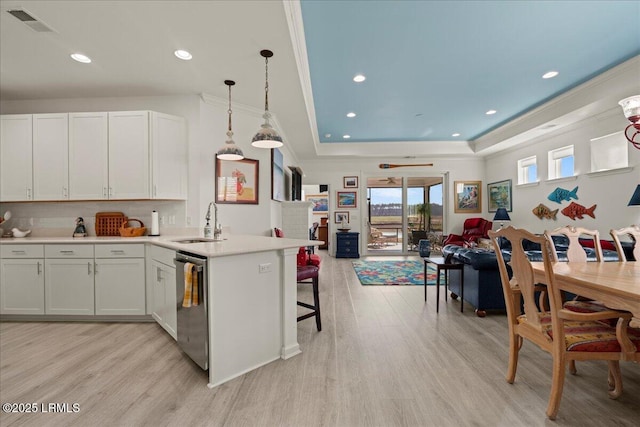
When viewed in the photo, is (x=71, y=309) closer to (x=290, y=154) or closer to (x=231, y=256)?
(x=231, y=256)

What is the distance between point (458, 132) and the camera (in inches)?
257

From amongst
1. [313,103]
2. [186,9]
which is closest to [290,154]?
[313,103]

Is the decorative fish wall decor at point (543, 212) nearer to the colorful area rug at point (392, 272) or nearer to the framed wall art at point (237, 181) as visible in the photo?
the colorful area rug at point (392, 272)

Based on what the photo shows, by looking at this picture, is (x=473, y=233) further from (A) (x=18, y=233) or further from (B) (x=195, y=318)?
(A) (x=18, y=233)

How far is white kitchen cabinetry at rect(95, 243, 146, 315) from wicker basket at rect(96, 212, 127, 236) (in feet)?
1.96

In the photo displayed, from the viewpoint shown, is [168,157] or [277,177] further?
[277,177]

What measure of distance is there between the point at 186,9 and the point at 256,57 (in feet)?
2.45

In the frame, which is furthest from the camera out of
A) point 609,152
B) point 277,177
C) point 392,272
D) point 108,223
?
point 392,272

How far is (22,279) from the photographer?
3.06 m

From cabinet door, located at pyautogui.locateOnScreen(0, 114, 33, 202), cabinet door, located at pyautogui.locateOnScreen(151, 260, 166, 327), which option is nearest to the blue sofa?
cabinet door, located at pyautogui.locateOnScreen(151, 260, 166, 327)

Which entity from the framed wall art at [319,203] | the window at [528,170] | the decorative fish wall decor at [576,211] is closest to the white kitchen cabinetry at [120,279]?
the decorative fish wall decor at [576,211]

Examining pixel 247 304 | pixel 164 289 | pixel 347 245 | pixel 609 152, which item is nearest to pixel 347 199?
pixel 347 245

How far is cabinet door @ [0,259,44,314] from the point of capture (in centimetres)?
305

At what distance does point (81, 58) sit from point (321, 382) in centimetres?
371
